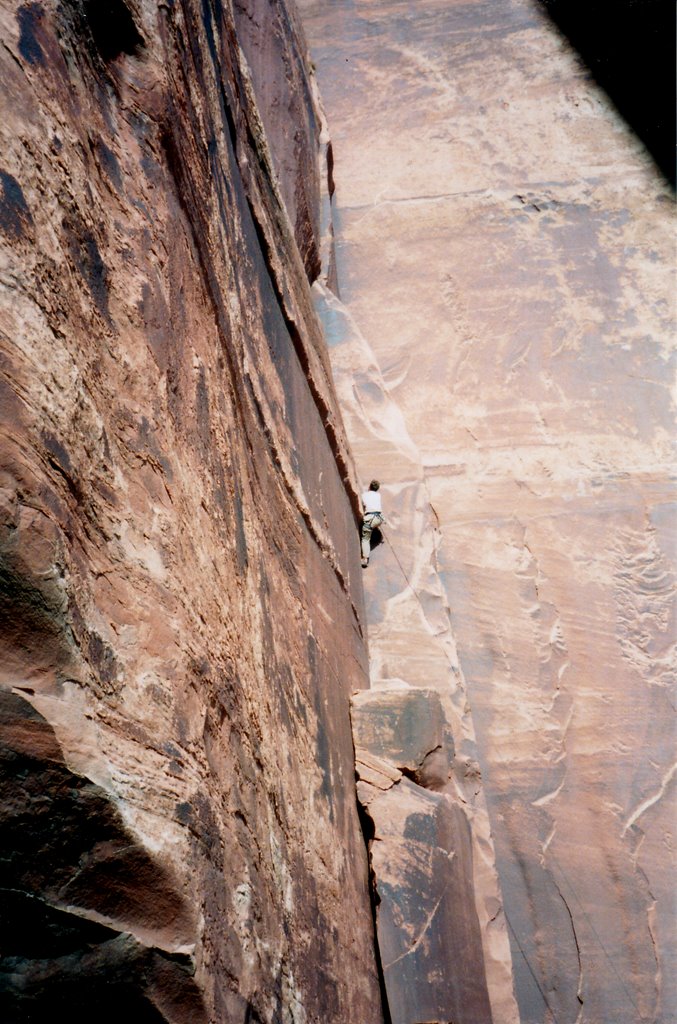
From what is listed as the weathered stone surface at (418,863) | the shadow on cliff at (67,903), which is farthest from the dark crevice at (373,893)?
the shadow on cliff at (67,903)

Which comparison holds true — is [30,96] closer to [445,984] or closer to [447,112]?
[445,984]

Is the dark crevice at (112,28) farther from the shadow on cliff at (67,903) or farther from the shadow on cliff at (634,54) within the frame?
the shadow on cliff at (634,54)

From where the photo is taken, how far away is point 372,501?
10.3 feet

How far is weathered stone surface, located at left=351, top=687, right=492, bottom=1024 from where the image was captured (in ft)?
6.14

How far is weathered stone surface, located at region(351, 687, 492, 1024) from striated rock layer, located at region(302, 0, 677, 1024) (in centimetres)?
8

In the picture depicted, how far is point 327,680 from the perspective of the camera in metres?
1.96

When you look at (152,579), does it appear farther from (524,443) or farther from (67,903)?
(524,443)

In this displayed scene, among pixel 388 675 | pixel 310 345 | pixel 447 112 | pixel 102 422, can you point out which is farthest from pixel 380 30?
pixel 102 422

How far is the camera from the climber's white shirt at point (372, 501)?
312 cm

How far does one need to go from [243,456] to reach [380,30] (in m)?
4.41

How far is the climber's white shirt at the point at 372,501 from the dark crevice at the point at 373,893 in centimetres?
133

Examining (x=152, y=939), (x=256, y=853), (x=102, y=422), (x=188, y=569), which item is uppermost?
(x=102, y=422)

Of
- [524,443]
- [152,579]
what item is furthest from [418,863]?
[524,443]

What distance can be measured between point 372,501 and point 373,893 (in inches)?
60.9
